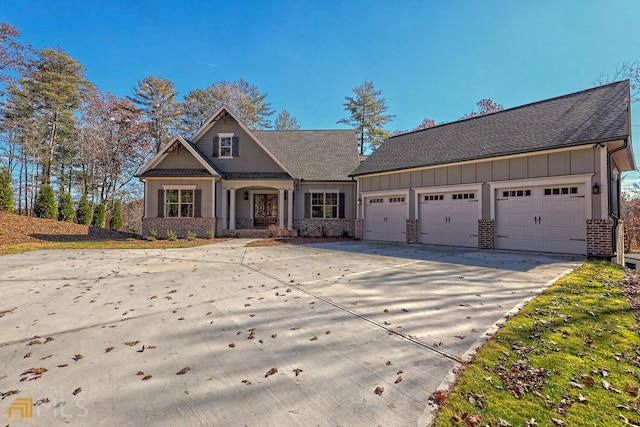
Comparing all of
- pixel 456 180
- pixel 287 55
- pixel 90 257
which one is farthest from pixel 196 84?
pixel 456 180

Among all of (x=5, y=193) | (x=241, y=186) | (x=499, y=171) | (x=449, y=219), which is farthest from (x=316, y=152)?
(x=5, y=193)

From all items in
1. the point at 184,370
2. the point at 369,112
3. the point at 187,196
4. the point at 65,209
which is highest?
the point at 369,112

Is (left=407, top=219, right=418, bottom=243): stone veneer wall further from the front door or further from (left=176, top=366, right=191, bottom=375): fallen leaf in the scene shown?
(left=176, top=366, right=191, bottom=375): fallen leaf

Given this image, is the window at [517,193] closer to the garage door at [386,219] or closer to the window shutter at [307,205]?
the garage door at [386,219]

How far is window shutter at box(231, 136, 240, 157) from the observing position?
17.2 metres

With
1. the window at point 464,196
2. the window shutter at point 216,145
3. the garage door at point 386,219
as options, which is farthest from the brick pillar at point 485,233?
the window shutter at point 216,145

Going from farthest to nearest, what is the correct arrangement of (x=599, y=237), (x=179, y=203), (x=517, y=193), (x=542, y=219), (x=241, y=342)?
(x=179, y=203) < (x=517, y=193) < (x=542, y=219) < (x=599, y=237) < (x=241, y=342)

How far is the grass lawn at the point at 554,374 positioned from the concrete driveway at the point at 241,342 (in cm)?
24

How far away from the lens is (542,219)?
32.1ft

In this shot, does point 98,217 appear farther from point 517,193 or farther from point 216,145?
point 517,193

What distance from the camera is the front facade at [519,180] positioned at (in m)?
8.84

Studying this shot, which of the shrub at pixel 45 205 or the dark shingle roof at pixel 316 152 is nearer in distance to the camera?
the dark shingle roof at pixel 316 152

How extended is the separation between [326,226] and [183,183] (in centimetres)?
856

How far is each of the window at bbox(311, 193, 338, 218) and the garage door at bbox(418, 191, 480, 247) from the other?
5.85m
